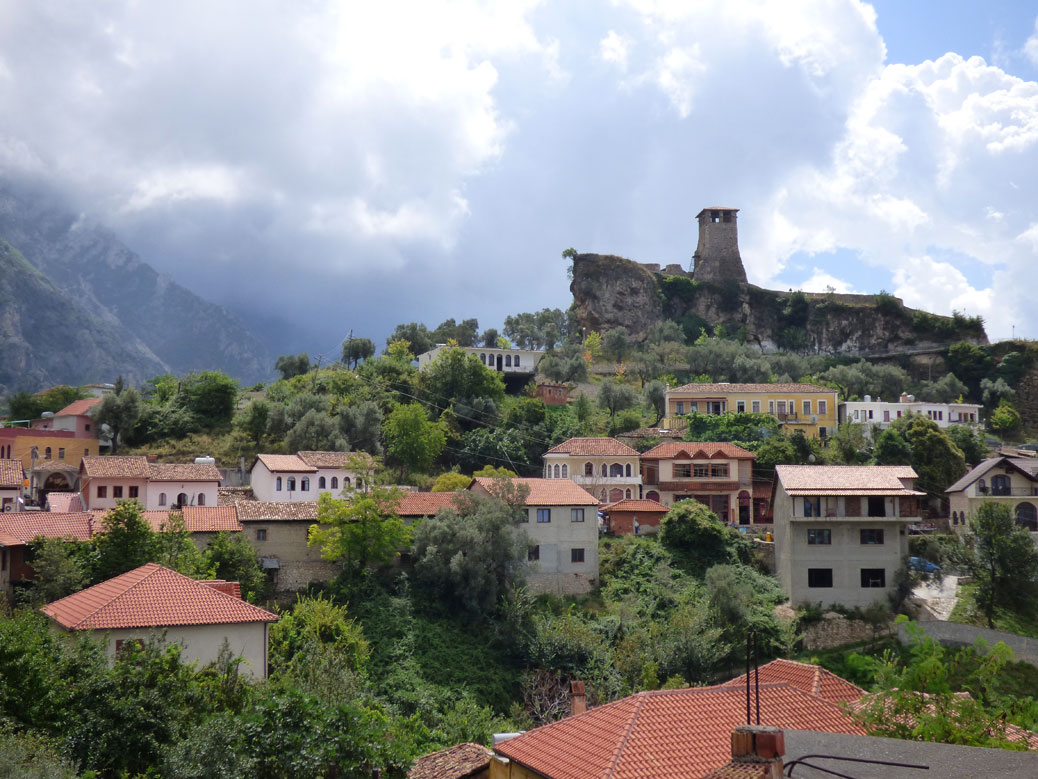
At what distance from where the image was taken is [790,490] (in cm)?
4497

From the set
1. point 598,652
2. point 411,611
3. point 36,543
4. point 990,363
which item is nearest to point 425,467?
point 411,611

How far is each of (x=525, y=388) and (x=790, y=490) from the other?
38861mm

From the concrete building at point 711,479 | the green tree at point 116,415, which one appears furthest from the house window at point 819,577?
the green tree at point 116,415

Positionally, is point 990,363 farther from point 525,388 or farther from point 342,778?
point 342,778

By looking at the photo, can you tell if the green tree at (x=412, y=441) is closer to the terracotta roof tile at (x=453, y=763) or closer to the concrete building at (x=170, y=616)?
the concrete building at (x=170, y=616)

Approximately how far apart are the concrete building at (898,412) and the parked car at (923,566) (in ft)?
72.3

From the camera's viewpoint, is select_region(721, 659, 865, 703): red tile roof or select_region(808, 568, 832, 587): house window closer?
select_region(721, 659, 865, 703): red tile roof

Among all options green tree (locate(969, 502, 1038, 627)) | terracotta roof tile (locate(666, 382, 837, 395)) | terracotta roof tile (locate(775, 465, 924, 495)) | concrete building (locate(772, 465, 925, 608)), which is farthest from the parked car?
terracotta roof tile (locate(666, 382, 837, 395))

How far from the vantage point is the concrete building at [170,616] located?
26.9 m

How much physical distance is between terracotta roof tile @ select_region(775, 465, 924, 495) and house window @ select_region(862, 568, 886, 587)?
366 cm

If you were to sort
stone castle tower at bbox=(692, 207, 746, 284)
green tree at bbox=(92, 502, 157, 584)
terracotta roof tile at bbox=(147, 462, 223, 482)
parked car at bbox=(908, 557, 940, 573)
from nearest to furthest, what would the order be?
green tree at bbox=(92, 502, 157, 584), parked car at bbox=(908, 557, 940, 573), terracotta roof tile at bbox=(147, 462, 223, 482), stone castle tower at bbox=(692, 207, 746, 284)

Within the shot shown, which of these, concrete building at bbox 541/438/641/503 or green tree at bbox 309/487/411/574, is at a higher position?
concrete building at bbox 541/438/641/503

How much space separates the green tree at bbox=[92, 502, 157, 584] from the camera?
34844mm

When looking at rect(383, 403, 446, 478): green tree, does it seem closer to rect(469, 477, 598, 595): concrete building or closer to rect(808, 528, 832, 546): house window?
rect(469, 477, 598, 595): concrete building
